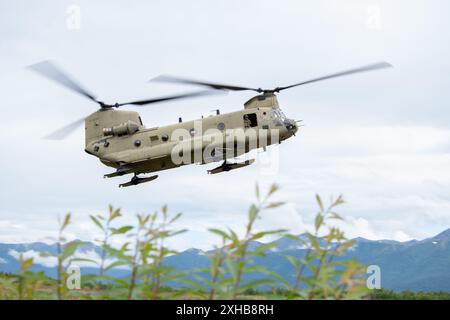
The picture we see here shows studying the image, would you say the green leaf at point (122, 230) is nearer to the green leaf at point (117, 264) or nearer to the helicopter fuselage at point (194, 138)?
the green leaf at point (117, 264)

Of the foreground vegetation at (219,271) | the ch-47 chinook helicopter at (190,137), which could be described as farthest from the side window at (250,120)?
the foreground vegetation at (219,271)

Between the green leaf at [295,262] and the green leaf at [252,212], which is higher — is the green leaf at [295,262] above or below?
below

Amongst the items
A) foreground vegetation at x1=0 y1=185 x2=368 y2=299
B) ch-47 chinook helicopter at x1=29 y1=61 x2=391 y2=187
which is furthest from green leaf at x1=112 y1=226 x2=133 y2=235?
ch-47 chinook helicopter at x1=29 y1=61 x2=391 y2=187

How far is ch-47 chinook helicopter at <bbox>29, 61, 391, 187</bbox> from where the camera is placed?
39.5 meters

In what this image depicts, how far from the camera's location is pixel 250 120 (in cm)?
4069

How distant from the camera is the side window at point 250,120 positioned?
133ft

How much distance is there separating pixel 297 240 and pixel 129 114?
39.8m

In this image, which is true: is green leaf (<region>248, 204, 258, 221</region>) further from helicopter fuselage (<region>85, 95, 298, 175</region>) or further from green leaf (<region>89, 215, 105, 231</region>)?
helicopter fuselage (<region>85, 95, 298, 175</region>)

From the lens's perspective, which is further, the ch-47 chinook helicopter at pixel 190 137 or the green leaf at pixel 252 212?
the ch-47 chinook helicopter at pixel 190 137

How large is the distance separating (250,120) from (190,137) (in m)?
3.73

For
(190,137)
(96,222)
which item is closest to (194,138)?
(190,137)
